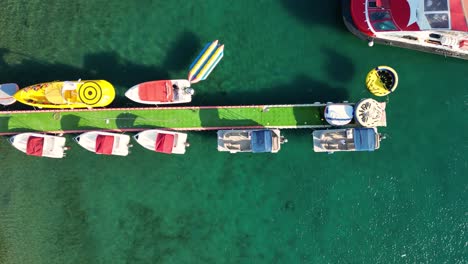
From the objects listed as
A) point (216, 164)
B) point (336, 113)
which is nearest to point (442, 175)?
point (336, 113)

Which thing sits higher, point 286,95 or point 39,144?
point 286,95

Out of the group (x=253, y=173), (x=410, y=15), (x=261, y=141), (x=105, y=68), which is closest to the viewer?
(x=410, y=15)

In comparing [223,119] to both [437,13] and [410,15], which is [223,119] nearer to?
[410,15]

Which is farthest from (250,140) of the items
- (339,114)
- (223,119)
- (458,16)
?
(458,16)

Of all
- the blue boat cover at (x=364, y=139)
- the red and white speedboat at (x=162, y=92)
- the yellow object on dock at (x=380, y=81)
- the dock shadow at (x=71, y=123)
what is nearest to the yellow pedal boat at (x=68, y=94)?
the dock shadow at (x=71, y=123)

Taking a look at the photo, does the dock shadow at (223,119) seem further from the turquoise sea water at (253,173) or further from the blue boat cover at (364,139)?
the blue boat cover at (364,139)

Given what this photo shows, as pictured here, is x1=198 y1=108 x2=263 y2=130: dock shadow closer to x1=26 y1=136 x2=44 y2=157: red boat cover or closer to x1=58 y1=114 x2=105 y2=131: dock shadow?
x1=58 y1=114 x2=105 y2=131: dock shadow
